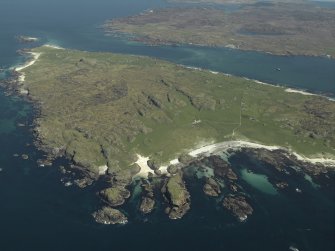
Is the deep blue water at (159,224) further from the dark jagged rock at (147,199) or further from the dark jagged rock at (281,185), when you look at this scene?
the dark jagged rock at (281,185)

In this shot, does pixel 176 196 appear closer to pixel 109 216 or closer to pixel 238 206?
pixel 238 206

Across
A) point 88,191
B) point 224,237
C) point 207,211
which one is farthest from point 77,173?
point 224,237

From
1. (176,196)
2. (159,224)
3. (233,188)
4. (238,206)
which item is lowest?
(233,188)

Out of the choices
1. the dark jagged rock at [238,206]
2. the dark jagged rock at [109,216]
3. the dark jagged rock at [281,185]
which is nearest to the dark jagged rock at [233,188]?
the dark jagged rock at [238,206]

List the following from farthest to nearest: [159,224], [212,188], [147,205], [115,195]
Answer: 1. [212,188]
2. [115,195]
3. [147,205]
4. [159,224]

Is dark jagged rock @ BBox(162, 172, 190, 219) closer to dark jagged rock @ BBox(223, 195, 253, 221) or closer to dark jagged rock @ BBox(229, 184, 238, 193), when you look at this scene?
dark jagged rock @ BBox(223, 195, 253, 221)

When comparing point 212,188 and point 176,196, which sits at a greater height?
point 176,196

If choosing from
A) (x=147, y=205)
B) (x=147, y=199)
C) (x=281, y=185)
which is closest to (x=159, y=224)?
(x=147, y=205)
